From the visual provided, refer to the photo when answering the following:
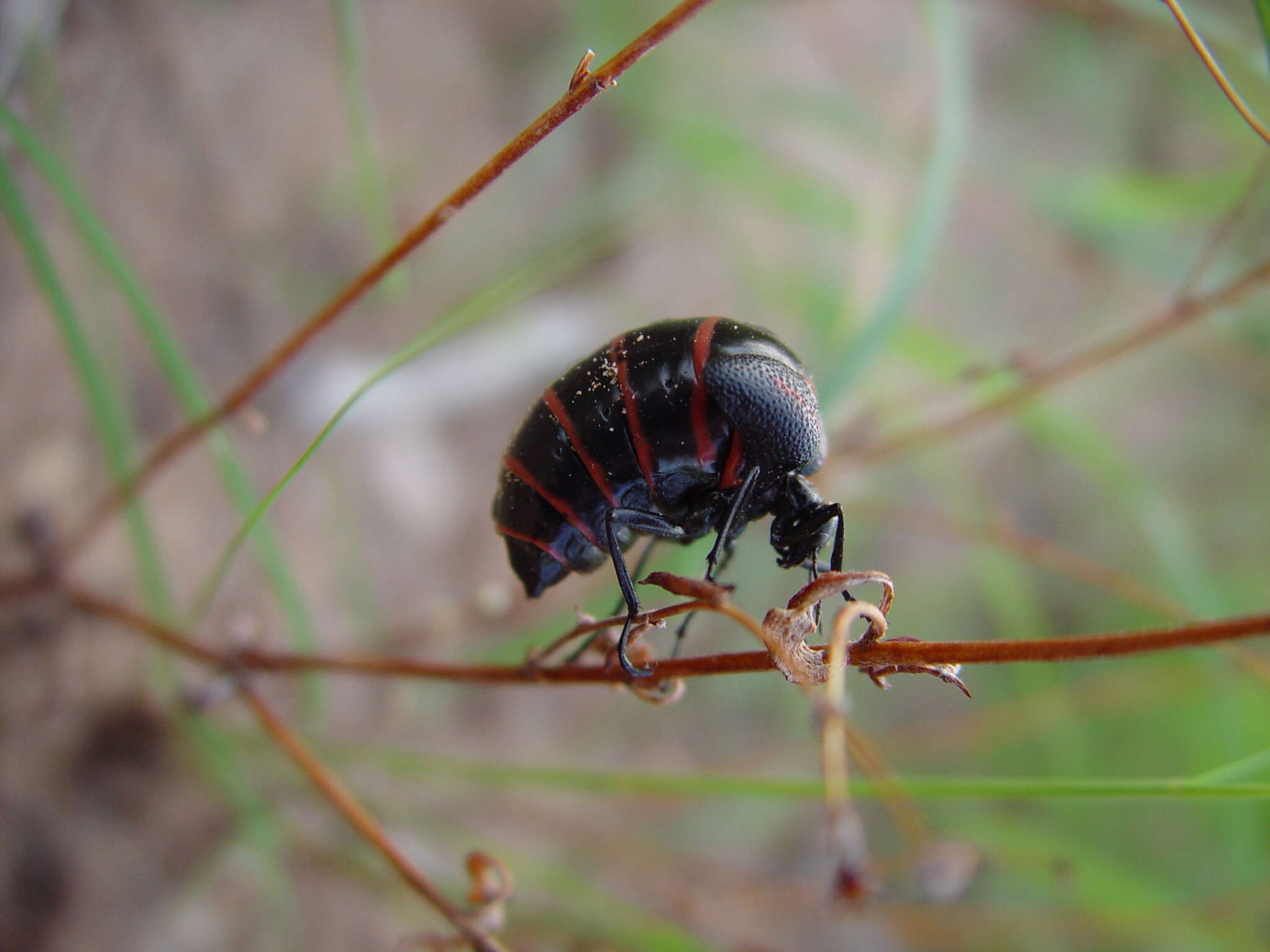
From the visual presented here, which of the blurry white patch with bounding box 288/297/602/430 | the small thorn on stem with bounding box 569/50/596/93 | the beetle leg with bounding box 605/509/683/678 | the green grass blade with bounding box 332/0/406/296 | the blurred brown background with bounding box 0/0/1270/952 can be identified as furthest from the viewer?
the blurry white patch with bounding box 288/297/602/430

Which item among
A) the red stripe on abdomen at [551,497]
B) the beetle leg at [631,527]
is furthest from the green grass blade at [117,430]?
the beetle leg at [631,527]

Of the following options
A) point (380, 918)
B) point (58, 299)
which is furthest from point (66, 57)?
point (380, 918)

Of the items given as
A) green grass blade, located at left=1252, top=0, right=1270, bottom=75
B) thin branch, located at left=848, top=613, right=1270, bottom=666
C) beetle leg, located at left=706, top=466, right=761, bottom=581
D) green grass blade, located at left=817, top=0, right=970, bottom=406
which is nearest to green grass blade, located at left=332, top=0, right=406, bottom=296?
beetle leg, located at left=706, top=466, right=761, bottom=581

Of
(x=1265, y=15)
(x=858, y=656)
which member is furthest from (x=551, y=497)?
(x=1265, y=15)

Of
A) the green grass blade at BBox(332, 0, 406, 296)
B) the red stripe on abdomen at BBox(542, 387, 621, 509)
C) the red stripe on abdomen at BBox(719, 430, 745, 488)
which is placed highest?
the green grass blade at BBox(332, 0, 406, 296)

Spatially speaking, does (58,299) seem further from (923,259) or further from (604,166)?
(604,166)

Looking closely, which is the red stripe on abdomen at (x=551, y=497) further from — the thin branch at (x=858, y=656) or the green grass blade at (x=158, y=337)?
the green grass blade at (x=158, y=337)

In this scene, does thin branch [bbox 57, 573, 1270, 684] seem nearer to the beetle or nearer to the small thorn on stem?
the beetle
